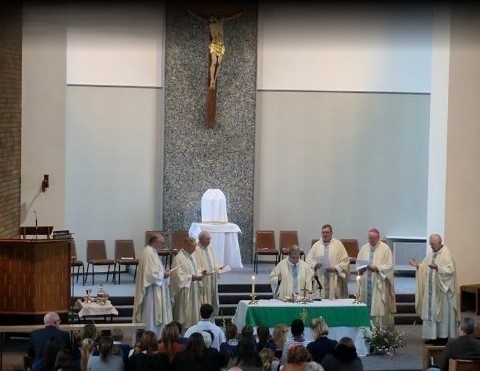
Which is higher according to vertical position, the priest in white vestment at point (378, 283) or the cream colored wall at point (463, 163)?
the cream colored wall at point (463, 163)

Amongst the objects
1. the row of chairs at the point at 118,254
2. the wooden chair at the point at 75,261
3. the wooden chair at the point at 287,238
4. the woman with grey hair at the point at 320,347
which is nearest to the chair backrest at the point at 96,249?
the row of chairs at the point at 118,254

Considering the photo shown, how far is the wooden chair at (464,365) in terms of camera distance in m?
6.99

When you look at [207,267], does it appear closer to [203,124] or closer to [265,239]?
[265,239]

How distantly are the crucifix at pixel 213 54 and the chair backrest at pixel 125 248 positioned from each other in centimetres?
242

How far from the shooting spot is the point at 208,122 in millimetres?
15297

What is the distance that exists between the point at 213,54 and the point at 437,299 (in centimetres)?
592

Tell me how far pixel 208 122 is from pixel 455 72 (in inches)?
172

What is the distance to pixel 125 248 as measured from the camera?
14.6 metres

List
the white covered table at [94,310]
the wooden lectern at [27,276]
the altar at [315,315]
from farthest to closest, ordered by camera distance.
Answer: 1. the wooden lectern at [27,276]
2. the white covered table at [94,310]
3. the altar at [315,315]

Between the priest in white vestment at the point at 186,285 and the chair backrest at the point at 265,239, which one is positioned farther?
the chair backrest at the point at 265,239

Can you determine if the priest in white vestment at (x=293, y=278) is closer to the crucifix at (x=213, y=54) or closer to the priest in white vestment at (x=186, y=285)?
the priest in white vestment at (x=186, y=285)

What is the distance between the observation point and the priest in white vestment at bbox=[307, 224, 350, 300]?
11.3 metres

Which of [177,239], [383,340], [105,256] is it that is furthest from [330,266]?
[105,256]

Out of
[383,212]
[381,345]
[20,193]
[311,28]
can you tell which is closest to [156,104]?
[20,193]
